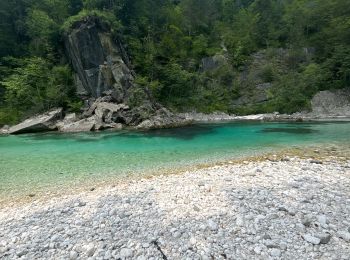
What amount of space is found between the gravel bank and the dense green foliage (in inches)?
1190

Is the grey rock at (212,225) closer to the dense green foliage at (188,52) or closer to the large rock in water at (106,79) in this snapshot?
the large rock in water at (106,79)

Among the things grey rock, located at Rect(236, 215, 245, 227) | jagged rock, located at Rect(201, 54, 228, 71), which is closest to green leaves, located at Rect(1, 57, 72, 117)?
jagged rock, located at Rect(201, 54, 228, 71)

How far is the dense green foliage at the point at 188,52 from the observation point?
3766 cm

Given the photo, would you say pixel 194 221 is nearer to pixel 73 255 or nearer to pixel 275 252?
pixel 275 252

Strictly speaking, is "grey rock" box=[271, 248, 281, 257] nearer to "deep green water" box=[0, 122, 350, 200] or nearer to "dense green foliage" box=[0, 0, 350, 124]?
"deep green water" box=[0, 122, 350, 200]

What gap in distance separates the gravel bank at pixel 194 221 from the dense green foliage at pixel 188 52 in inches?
1190

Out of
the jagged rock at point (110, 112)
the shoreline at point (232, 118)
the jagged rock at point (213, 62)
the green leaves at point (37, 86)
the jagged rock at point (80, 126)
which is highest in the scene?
the jagged rock at point (213, 62)

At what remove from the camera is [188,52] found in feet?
171

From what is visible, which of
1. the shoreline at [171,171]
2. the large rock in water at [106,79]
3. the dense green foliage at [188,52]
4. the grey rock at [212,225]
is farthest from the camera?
the dense green foliage at [188,52]

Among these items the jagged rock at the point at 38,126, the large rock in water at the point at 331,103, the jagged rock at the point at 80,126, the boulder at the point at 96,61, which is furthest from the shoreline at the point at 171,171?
the boulder at the point at 96,61

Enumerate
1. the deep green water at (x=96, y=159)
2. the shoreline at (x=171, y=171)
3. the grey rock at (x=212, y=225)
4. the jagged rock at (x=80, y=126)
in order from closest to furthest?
the grey rock at (x=212, y=225), the shoreline at (x=171, y=171), the deep green water at (x=96, y=159), the jagged rock at (x=80, y=126)

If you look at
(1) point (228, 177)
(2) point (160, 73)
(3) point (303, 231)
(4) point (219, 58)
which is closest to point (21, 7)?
(2) point (160, 73)

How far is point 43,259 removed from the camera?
16.0 feet

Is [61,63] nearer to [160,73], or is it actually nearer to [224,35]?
[160,73]
